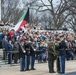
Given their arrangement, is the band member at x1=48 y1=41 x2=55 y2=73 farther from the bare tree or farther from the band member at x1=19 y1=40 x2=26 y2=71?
the bare tree

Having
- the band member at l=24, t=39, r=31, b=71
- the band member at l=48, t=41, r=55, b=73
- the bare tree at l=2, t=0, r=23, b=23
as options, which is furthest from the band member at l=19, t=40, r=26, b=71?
the bare tree at l=2, t=0, r=23, b=23

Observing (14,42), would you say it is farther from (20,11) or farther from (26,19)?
(20,11)

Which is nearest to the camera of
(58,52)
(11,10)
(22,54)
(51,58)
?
(58,52)

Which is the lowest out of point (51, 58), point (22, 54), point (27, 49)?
point (51, 58)

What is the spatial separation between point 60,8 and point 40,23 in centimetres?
1504

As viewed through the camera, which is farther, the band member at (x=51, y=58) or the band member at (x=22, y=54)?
the band member at (x=22, y=54)

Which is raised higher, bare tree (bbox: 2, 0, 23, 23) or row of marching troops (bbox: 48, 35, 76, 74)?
bare tree (bbox: 2, 0, 23, 23)

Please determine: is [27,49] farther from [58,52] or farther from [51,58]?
[58,52]

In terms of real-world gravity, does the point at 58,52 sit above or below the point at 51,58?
above

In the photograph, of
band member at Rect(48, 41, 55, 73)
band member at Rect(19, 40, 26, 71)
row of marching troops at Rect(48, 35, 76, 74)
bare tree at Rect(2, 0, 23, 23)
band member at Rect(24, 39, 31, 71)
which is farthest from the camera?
bare tree at Rect(2, 0, 23, 23)

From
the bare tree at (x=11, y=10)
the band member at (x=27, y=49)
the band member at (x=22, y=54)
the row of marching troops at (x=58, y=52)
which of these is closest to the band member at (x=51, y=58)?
the row of marching troops at (x=58, y=52)

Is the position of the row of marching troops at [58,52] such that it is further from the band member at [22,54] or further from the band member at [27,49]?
the band member at [22,54]

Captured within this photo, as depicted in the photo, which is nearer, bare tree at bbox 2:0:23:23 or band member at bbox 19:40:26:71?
band member at bbox 19:40:26:71

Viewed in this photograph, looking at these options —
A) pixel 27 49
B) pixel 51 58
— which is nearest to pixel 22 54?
pixel 27 49
